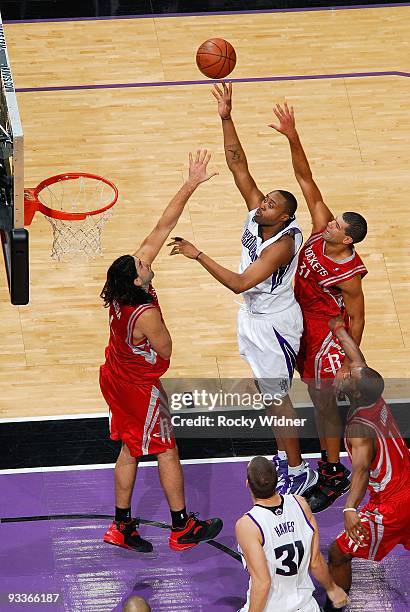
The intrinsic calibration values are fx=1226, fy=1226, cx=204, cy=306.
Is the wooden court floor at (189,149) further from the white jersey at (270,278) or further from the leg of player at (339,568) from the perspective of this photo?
the leg of player at (339,568)

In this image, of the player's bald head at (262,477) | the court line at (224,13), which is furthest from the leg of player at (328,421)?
the court line at (224,13)

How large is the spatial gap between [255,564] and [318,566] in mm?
383

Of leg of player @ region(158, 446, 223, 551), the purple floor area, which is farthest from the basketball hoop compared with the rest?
leg of player @ region(158, 446, 223, 551)

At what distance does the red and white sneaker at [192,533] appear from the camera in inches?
290

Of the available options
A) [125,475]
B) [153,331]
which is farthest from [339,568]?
[153,331]

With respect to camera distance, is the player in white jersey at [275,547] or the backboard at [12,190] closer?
the player in white jersey at [275,547]

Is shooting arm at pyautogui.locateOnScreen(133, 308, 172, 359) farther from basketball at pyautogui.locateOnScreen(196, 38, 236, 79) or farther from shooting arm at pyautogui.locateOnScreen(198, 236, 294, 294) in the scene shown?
basketball at pyautogui.locateOnScreen(196, 38, 236, 79)

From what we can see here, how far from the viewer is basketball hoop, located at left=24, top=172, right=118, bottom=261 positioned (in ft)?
32.1

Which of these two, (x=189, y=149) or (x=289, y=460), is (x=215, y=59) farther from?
(x=289, y=460)

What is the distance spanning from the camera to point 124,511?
736cm

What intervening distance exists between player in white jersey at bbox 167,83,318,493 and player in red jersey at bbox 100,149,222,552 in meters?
0.48

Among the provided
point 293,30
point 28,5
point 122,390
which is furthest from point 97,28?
point 122,390

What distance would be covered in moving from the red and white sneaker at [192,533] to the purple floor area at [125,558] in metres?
0.08

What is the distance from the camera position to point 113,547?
746 cm
